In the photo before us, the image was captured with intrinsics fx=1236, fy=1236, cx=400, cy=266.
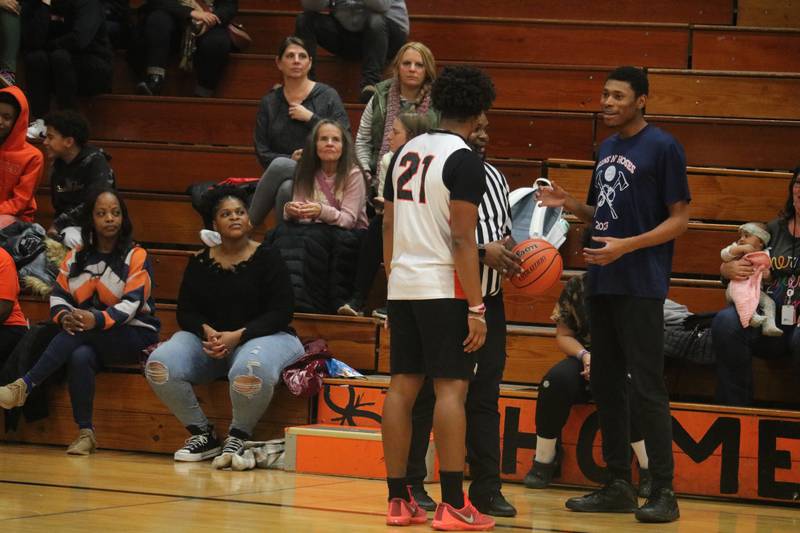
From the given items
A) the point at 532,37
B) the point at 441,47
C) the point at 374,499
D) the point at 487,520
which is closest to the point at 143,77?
the point at 441,47

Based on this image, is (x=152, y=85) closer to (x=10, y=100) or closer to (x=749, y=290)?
(x=10, y=100)

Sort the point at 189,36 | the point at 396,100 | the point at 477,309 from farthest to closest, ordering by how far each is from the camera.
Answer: the point at 189,36, the point at 396,100, the point at 477,309

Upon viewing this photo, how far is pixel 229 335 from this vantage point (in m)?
5.62

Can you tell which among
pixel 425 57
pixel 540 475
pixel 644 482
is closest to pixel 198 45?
pixel 425 57

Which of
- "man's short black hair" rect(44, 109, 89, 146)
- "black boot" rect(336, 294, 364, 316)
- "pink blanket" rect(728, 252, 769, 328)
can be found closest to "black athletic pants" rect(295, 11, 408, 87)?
"man's short black hair" rect(44, 109, 89, 146)

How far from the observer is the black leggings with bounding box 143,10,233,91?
800cm

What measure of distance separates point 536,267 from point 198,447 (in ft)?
6.81

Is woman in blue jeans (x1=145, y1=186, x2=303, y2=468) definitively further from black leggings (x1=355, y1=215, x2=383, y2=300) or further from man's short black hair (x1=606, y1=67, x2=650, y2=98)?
man's short black hair (x1=606, y1=67, x2=650, y2=98)

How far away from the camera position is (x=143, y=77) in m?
8.41

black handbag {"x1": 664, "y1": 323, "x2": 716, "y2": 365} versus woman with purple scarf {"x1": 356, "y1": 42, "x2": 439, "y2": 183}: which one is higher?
woman with purple scarf {"x1": 356, "y1": 42, "x2": 439, "y2": 183}

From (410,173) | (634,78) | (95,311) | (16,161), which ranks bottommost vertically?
(95,311)

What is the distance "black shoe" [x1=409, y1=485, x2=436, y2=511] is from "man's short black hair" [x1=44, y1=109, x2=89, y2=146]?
347cm

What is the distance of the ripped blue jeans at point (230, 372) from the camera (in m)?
5.49

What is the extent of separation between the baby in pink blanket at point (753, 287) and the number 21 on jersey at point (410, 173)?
205 cm
